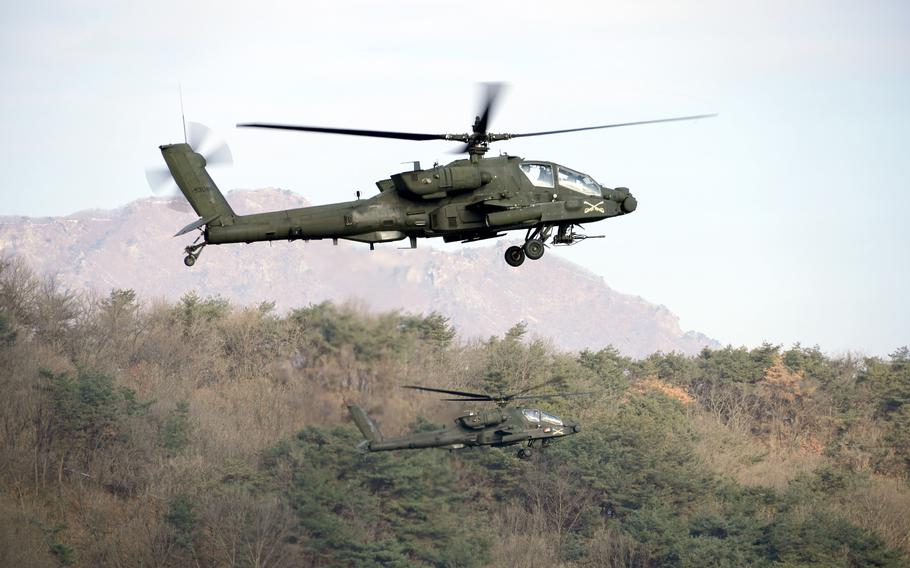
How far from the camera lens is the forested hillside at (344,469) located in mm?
63094

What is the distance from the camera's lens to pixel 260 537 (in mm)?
62812

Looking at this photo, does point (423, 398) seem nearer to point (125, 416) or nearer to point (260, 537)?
point (260, 537)

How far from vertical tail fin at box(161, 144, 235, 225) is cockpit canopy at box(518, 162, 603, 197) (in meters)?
6.21

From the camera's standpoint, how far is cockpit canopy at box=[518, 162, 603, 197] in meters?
27.0

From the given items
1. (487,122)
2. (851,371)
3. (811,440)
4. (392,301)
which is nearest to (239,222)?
(487,122)

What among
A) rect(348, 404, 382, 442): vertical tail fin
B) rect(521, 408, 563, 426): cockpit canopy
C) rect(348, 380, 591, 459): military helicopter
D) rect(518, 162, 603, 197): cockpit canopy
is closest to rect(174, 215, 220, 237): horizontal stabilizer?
rect(518, 162, 603, 197): cockpit canopy

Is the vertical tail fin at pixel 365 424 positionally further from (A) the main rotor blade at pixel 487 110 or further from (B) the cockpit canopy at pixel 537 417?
(A) the main rotor blade at pixel 487 110

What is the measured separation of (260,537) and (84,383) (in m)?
16.4

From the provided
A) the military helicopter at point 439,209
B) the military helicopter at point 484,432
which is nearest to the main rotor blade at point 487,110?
the military helicopter at point 439,209

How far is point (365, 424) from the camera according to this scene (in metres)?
46.0

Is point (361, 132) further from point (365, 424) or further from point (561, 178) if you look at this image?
point (365, 424)

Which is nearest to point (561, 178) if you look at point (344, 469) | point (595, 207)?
point (595, 207)

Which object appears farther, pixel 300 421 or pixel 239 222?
pixel 300 421

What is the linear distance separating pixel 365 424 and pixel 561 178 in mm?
20874
